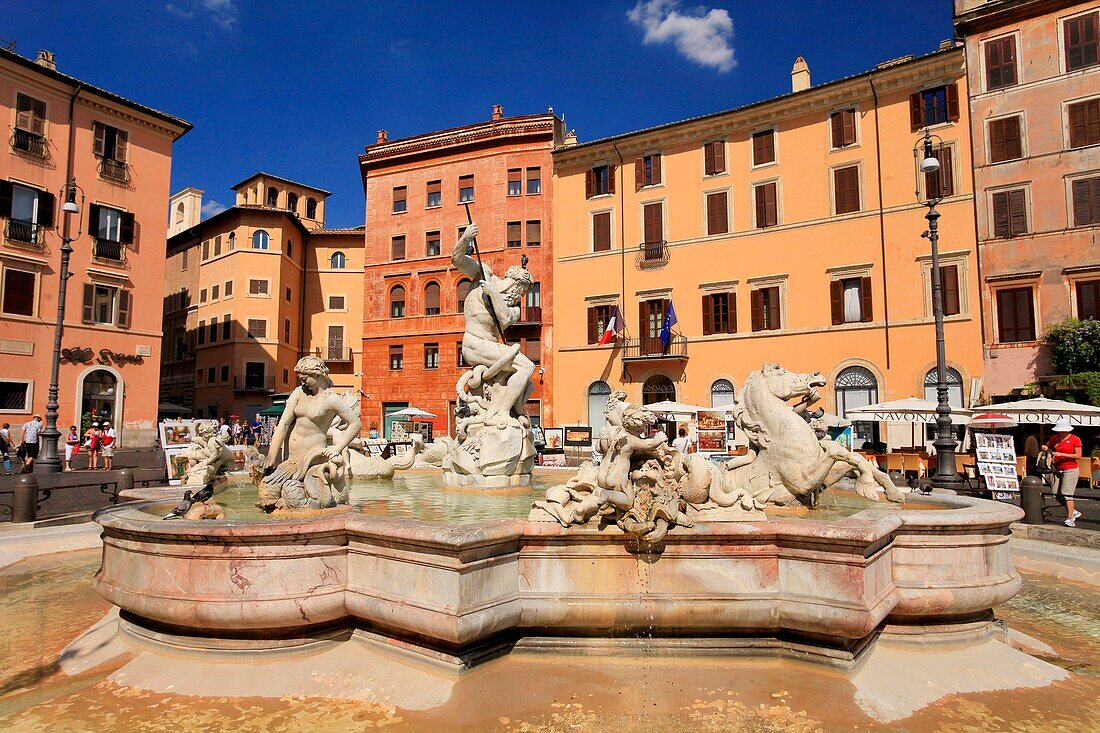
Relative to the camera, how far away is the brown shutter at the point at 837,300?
89.0 feet

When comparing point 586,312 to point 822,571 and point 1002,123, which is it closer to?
point 1002,123

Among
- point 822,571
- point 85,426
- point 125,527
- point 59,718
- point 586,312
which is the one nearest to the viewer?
point 59,718

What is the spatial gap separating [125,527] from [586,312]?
98.3ft

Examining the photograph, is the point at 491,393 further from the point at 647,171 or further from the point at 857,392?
the point at 647,171

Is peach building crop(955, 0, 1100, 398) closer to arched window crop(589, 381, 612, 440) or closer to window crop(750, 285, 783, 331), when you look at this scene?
window crop(750, 285, 783, 331)

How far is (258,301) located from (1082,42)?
45133 millimetres

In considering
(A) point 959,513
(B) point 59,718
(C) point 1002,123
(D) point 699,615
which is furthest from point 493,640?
(C) point 1002,123

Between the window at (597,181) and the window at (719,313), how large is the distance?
321 inches

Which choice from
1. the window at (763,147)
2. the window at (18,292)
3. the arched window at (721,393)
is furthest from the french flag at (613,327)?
the window at (18,292)

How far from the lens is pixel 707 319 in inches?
1189

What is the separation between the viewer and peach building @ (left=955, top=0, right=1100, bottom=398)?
23000 mm

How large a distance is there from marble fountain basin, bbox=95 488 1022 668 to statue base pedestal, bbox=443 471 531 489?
315 cm

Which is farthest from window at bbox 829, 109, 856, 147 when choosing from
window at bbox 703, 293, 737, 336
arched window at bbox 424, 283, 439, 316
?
arched window at bbox 424, 283, 439, 316

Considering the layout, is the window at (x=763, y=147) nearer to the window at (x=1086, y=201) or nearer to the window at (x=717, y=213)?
the window at (x=717, y=213)
